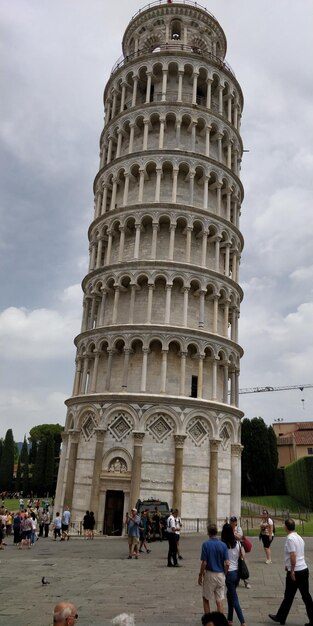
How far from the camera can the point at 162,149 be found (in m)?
38.6

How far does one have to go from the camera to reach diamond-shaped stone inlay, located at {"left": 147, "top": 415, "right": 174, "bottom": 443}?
1268 inches

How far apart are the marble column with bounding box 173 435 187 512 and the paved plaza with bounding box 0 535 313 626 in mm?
8718

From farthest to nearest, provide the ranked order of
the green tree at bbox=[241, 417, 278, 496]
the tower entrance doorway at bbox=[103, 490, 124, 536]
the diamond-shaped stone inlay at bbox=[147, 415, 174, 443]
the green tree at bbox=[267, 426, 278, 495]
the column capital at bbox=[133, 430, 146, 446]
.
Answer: the green tree at bbox=[267, 426, 278, 495] → the green tree at bbox=[241, 417, 278, 496] → the diamond-shaped stone inlay at bbox=[147, 415, 174, 443] → the column capital at bbox=[133, 430, 146, 446] → the tower entrance doorway at bbox=[103, 490, 124, 536]

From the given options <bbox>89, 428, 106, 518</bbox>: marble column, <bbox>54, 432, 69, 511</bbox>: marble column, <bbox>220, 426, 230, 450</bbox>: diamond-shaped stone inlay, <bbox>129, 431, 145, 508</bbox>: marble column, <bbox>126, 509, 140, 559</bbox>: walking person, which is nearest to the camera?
<bbox>126, 509, 140, 559</bbox>: walking person

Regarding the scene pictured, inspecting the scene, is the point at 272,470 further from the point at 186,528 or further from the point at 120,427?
the point at 120,427

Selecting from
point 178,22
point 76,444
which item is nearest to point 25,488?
point 76,444

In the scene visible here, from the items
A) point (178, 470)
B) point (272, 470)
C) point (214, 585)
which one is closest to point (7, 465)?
point (272, 470)

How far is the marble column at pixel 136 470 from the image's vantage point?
30.4 metres

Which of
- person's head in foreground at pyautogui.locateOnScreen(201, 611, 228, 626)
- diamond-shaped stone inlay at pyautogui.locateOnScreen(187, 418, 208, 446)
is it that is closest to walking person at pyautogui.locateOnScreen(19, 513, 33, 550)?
diamond-shaped stone inlay at pyautogui.locateOnScreen(187, 418, 208, 446)

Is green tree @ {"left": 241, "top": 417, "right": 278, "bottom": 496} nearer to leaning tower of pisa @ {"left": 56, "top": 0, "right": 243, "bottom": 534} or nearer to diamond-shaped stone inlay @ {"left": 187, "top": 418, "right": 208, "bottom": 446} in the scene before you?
leaning tower of pisa @ {"left": 56, "top": 0, "right": 243, "bottom": 534}

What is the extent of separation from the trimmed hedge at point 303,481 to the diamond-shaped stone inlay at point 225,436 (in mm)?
26223

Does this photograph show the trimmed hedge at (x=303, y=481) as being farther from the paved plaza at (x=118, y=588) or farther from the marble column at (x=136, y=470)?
the paved plaza at (x=118, y=588)

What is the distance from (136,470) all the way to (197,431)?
16.0 ft

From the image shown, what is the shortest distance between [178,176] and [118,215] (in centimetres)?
568
